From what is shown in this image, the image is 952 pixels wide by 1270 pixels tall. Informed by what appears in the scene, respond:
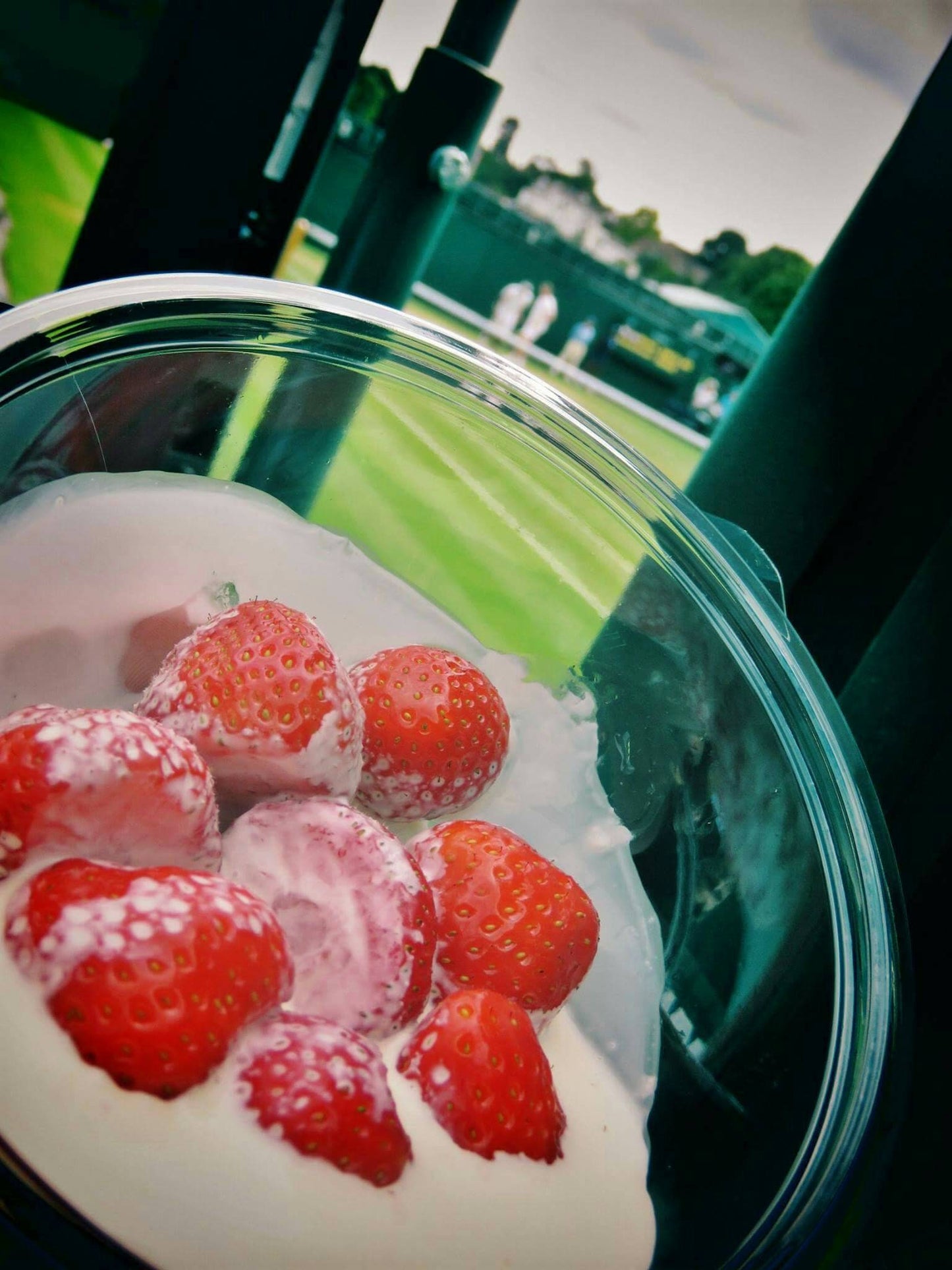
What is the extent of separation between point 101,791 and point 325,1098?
153 mm

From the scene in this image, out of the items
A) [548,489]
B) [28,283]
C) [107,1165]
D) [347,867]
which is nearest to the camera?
[107,1165]

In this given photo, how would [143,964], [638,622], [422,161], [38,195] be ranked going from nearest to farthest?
[143,964] → [638,622] → [422,161] → [38,195]

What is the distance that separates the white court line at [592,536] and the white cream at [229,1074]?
0.10 metres

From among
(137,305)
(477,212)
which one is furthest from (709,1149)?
(477,212)

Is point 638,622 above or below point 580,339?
below

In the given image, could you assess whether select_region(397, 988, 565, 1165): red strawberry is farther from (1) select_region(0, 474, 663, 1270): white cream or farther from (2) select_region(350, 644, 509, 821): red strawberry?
(2) select_region(350, 644, 509, 821): red strawberry

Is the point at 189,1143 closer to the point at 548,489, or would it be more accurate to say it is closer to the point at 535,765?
the point at 535,765

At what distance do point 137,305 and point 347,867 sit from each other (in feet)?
1.07

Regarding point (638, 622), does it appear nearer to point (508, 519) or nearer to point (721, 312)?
point (508, 519)

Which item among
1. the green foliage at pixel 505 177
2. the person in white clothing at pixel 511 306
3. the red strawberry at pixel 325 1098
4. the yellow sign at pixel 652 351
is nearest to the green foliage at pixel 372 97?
the red strawberry at pixel 325 1098

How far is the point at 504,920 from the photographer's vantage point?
505 mm

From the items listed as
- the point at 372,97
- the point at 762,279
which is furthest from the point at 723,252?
the point at 372,97

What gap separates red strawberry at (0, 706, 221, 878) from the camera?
395 mm

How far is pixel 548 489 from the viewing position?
69cm
